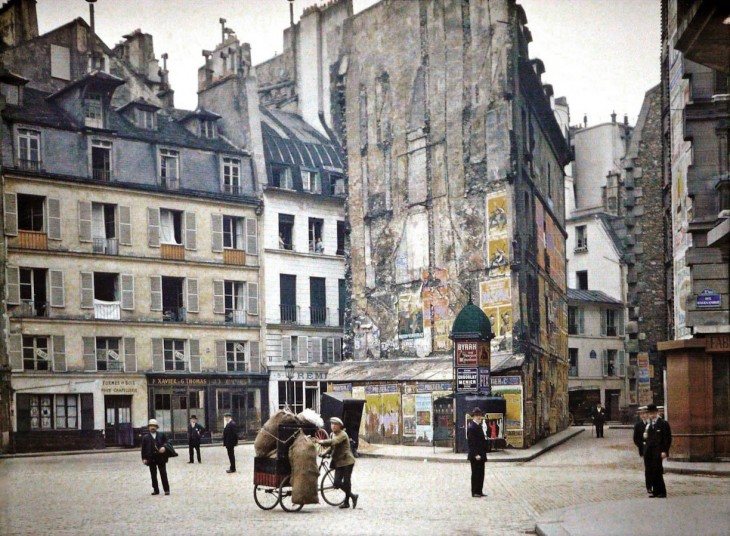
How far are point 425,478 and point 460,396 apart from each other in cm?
810

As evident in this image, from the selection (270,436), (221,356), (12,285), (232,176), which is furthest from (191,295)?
(270,436)

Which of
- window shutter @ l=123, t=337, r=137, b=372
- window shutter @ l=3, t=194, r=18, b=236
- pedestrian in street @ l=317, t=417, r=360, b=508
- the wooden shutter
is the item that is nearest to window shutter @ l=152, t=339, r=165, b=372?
window shutter @ l=123, t=337, r=137, b=372

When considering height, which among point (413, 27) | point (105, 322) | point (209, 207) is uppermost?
point (413, 27)

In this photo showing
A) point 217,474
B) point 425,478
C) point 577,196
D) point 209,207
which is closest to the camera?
point 425,478

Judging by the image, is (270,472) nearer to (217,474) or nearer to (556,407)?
(217,474)

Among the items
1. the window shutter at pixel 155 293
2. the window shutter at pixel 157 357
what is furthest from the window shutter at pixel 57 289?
the window shutter at pixel 157 357

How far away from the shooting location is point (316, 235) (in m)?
54.7

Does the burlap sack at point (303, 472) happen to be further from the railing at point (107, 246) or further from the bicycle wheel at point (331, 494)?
the railing at point (107, 246)

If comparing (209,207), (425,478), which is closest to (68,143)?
(209,207)

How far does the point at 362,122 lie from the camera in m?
43.6

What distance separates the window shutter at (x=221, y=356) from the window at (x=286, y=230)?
6032 millimetres

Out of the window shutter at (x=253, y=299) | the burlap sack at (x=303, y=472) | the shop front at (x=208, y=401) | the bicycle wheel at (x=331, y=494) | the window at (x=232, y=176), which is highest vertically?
the window at (x=232, y=176)

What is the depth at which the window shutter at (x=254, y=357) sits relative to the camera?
50.8m

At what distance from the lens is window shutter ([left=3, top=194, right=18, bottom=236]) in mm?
43688
